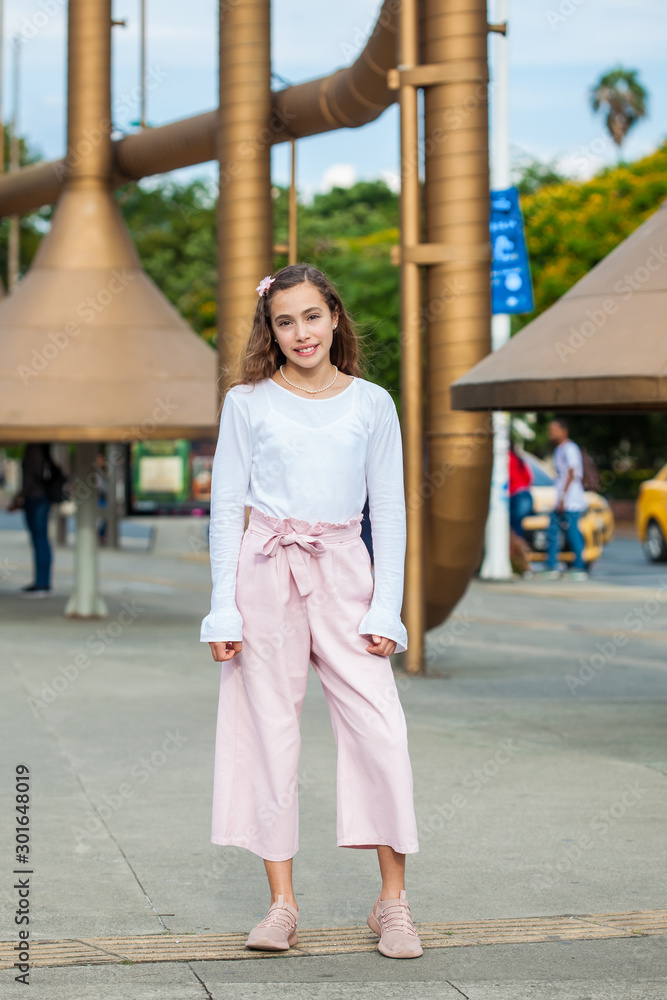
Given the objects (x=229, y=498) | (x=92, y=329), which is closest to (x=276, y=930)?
(x=229, y=498)

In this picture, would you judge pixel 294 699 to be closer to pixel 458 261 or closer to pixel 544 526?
pixel 458 261

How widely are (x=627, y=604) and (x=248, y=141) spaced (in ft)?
21.4

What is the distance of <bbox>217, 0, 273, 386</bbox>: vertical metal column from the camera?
11555 millimetres

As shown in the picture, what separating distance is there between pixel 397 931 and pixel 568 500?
14887mm

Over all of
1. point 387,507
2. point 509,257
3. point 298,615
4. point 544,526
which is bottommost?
point 544,526

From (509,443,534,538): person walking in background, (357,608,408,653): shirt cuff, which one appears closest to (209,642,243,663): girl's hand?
(357,608,408,653): shirt cuff

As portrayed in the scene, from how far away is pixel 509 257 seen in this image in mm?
14844

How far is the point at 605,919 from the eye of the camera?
15.3ft

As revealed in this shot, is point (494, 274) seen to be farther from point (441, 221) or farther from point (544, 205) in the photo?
point (544, 205)

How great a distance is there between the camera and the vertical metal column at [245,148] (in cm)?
1155

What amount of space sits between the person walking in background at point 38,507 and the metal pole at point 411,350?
271 inches

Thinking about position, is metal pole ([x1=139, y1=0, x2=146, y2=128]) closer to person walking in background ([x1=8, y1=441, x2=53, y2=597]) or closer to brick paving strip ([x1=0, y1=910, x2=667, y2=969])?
person walking in background ([x1=8, y1=441, x2=53, y2=597])

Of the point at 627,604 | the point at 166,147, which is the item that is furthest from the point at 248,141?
the point at 627,604

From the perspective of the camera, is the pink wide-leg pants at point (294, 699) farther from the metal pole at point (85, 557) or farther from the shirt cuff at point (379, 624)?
the metal pole at point (85, 557)
